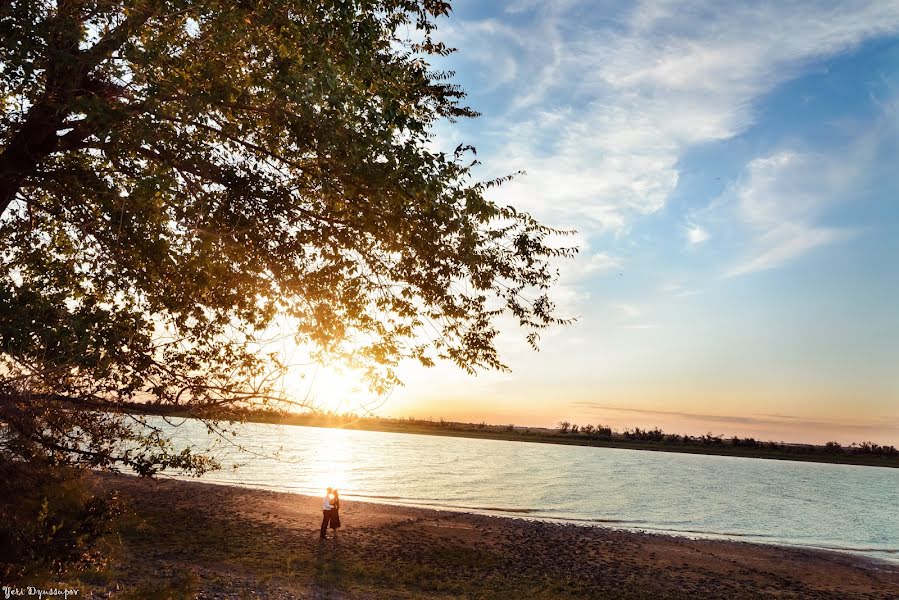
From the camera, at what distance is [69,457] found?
30.1 ft

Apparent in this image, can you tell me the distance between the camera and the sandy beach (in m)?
16.6

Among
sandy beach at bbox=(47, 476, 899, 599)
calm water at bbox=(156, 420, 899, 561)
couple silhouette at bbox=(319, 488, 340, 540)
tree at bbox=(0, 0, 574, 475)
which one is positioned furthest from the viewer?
calm water at bbox=(156, 420, 899, 561)

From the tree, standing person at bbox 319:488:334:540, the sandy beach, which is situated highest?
the tree

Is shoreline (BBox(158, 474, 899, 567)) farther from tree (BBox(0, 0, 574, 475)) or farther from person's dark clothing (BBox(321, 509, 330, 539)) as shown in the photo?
tree (BBox(0, 0, 574, 475))

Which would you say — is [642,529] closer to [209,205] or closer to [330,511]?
[330,511]

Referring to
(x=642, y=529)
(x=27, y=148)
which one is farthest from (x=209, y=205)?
(x=642, y=529)

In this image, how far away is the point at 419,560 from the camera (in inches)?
842

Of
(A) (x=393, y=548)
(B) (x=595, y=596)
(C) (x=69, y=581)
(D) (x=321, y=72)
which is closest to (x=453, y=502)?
(A) (x=393, y=548)

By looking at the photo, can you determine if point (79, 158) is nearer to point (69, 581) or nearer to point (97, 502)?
point (97, 502)

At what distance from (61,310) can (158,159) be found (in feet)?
8.71

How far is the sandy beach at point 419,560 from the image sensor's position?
16.6 metres

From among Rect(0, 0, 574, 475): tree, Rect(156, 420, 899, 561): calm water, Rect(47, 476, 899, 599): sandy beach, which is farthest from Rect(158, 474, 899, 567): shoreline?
Rect(0, 0, 574, 475): tree

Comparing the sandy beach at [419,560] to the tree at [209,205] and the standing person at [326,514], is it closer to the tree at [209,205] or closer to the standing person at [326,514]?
the standing person at [326,514]

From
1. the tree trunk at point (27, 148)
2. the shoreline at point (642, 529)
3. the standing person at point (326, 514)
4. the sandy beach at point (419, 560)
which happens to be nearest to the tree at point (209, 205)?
the tree trunk at point (27, 148)
